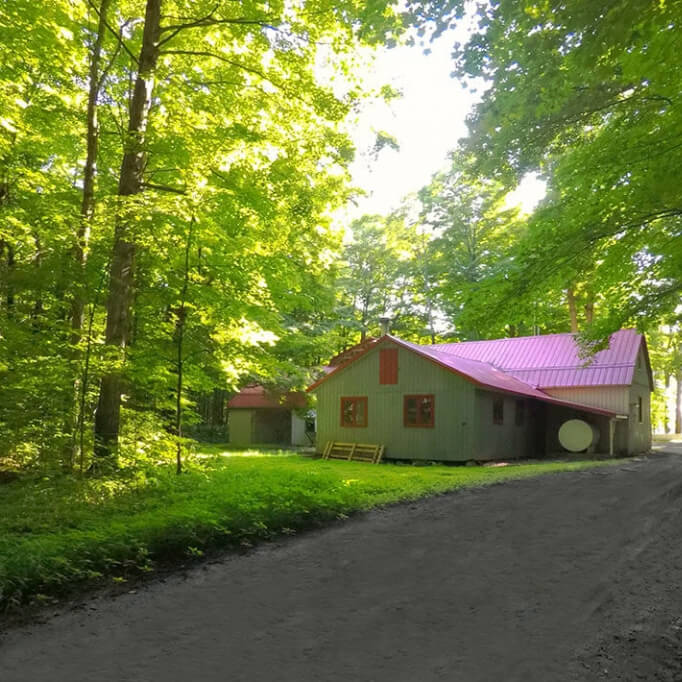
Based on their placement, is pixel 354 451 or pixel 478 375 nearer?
pixel 478 375

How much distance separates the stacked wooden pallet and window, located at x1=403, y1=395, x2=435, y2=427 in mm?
1548

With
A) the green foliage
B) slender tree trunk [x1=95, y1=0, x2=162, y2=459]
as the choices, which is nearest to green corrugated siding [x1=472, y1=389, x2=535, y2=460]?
the green foliage

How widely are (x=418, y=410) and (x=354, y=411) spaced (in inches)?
116

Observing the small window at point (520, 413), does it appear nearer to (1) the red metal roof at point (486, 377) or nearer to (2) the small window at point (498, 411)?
(1) the red metal roof at point (486, 377)

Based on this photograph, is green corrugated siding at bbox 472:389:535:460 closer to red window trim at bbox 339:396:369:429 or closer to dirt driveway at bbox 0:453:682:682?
red window trim at bbox 339:396:369:429

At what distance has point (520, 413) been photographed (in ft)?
72.2

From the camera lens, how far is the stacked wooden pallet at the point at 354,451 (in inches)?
784

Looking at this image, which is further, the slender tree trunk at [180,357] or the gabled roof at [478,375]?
the gabled roof at [478,375]

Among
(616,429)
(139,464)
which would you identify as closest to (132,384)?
(139,464)

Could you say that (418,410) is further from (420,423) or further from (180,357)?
(180,357)

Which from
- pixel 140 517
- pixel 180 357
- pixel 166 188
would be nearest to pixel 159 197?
pixel 166 188

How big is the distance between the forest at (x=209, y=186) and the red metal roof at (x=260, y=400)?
47.5ft

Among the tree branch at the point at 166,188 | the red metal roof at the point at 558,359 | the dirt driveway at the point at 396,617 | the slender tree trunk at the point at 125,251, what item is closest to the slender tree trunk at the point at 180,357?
the tree branch at the point at 166,188

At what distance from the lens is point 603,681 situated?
329 centimetres
